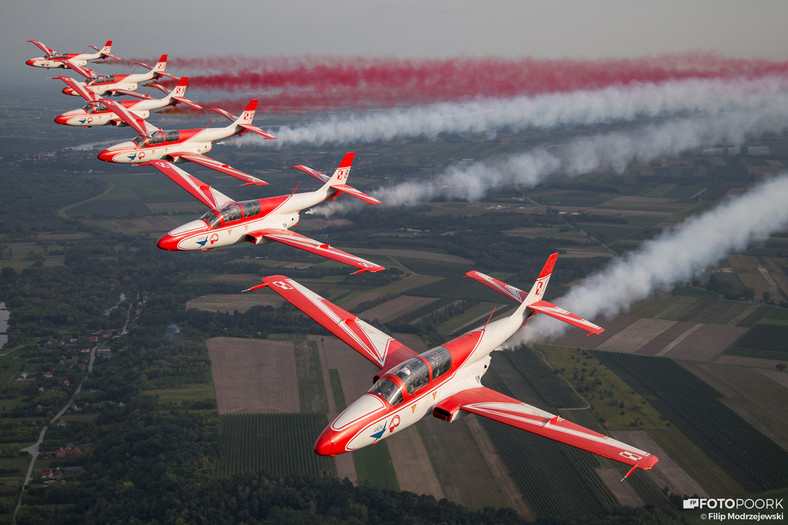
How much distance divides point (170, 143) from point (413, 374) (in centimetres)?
3461

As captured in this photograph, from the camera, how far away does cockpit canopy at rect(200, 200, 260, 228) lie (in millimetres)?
44625

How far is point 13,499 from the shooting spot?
64688 mm

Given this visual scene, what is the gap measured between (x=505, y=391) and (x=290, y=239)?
137 feet

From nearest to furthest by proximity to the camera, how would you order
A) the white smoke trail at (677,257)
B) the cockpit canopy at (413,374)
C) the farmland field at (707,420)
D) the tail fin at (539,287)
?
the cockpit canopy at (413,374) < the tail fin at (539,287) < the farmland field at (707,420) < the white smoke trail at (677,257)

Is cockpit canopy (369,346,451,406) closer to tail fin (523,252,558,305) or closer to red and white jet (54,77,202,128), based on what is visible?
tail fin (523,252,558,305)

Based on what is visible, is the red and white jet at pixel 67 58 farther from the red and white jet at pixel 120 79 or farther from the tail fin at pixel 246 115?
the tail fin at pixel 246 115

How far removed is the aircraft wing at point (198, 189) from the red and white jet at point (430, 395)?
11136 millimetres

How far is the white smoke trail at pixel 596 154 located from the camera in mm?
161125

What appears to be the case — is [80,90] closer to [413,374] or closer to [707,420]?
[413,374]

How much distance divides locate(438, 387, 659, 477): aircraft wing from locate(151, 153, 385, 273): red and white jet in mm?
10315

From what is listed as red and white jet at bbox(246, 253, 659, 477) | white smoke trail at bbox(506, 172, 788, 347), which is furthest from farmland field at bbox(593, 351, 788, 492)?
red and white jet at bbox(246, 253, 659, 477)

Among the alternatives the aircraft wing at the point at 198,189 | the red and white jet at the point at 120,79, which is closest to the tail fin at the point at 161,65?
the red and white jet at the point at 120,79

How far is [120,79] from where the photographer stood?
7325 cm

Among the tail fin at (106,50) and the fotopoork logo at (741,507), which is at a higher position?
the tail fin at (106,50)
